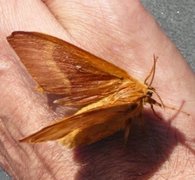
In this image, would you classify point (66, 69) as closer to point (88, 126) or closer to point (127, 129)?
point (88, 126)

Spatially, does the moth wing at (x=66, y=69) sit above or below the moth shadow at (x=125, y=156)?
above

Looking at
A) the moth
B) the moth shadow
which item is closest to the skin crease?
the moth shadow

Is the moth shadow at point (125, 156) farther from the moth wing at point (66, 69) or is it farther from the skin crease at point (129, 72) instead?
the moth wing at point (66, 69)

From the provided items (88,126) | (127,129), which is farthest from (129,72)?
(88,126)

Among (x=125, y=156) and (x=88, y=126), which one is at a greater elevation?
(x=88, y=126)

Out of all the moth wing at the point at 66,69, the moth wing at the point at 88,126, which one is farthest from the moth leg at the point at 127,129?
the moth wing at the point at 66,69
